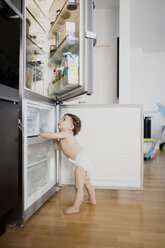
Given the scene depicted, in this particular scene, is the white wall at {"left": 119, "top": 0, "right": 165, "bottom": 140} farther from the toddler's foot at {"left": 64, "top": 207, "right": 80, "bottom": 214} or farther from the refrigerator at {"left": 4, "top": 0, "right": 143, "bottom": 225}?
the toddler's foot at {"left": 64, "top": 207, "right": 80, "bottom": 214}

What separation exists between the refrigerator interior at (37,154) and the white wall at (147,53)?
259 centimetres

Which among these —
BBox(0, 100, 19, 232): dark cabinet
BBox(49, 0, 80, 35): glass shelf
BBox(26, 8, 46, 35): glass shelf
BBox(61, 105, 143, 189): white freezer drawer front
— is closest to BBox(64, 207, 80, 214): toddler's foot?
BBox(0, 100, 19, 232): dark cabinet

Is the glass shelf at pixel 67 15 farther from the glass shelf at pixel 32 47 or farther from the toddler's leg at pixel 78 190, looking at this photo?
the toddler's leg at pixel 78 190

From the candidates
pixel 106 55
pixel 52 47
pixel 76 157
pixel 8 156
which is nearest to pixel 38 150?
pixel 76 157

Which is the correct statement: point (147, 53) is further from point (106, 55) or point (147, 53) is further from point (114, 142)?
point (114, 142)

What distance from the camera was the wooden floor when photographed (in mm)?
1062

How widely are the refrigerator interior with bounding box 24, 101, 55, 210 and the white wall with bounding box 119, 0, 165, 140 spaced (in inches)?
102

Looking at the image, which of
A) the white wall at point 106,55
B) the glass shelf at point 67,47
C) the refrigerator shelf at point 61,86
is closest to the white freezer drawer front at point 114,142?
the refrigerator shelf at point 61,86

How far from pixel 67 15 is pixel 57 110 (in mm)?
822

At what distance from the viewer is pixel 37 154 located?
1.71 metres

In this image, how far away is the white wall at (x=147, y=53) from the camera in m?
4.06

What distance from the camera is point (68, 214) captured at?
4.64 ft

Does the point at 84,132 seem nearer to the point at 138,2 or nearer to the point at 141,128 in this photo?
the point at 141,128

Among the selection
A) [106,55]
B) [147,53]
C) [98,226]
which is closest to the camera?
[98,226]
